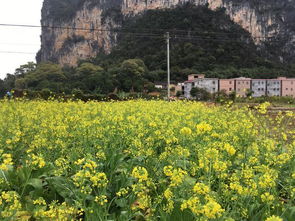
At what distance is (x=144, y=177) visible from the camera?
1.95 metres

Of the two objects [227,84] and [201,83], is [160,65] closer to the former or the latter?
[201,83]

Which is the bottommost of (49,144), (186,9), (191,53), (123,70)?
(49,144)

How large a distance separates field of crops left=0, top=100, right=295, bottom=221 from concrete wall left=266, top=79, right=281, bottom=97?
66.9 meters

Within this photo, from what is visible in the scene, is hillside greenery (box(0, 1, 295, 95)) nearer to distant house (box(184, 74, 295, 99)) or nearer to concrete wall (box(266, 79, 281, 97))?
distant house (box(184, 74, 295, 99))

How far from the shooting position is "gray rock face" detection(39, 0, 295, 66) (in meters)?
113

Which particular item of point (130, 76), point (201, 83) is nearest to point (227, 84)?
point (201, 83)

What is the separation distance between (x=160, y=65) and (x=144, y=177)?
67.5 metres

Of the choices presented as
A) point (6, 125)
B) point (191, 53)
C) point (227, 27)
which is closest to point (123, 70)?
point (191, 53)

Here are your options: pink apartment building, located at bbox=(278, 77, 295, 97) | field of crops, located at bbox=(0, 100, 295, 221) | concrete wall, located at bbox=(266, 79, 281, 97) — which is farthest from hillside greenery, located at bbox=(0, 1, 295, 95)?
field of crops, located at bbox=(0, 100, 295, 221)

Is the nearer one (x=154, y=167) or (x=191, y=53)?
(x=154, y=167)

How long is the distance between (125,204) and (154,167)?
0.66 m

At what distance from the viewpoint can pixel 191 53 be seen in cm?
7244

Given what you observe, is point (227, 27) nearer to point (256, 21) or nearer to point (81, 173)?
point (256, 21)

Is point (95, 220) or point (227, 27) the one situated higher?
point (227, 27)
